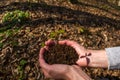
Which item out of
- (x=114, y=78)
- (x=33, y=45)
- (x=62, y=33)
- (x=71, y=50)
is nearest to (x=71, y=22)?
(x=62, y=33)

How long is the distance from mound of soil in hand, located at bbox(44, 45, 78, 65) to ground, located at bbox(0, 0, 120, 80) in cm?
103

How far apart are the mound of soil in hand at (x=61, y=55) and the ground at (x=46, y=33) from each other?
103cm

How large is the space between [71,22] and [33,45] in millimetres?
1696

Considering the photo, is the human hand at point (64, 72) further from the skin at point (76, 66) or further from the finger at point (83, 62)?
the finger at point (83, 62)

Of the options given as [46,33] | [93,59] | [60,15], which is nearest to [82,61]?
[93,59]

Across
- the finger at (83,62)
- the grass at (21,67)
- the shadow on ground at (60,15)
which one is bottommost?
the grass at (21,67)

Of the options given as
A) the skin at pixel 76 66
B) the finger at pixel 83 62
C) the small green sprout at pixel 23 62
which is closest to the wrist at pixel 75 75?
the skin at pixel 76 66

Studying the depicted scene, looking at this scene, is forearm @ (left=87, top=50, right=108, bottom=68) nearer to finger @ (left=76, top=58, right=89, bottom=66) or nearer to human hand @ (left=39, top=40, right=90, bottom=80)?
finger @ (left=76, top=58, right=89, bottom=66)

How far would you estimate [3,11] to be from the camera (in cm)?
704

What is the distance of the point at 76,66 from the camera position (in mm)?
3615

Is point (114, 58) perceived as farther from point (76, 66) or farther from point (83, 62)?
point (76, 66)

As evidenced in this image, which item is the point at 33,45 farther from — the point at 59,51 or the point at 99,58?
the point at 99,58

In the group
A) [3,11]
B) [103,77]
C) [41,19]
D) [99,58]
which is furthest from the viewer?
[3,11]

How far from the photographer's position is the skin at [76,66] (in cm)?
337
